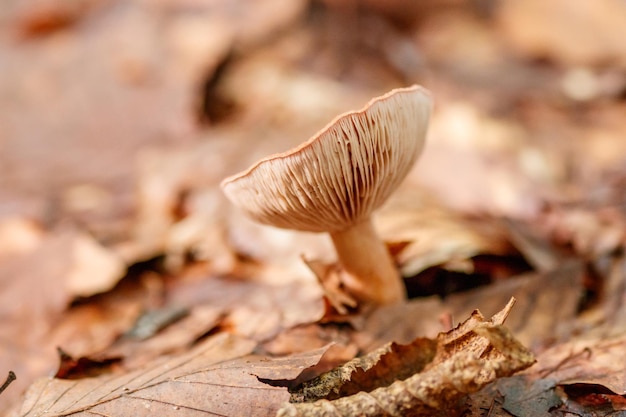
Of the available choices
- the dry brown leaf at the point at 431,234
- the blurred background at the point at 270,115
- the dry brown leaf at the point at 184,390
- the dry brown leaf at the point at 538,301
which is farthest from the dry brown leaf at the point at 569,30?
the dry brown leaf at the point at 184,390

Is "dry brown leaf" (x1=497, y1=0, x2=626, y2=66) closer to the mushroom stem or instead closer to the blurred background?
the blurred background

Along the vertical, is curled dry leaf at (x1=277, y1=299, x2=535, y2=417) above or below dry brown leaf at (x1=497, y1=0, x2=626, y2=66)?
below

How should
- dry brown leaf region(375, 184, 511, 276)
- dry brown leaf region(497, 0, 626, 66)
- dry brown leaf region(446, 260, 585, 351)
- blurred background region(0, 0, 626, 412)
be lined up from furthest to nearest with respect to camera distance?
1. dry brown leaf region(497, 0, 626, 66)
2. blurred background region(0, 0, 626, 412)
3. dry brown leaf region(375, 184, 511, 276)
4. dry brown leaf region(446, 260, 585, 351)

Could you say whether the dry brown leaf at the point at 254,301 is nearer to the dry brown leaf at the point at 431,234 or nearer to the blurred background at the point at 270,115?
the blurred background at the point at 270,115

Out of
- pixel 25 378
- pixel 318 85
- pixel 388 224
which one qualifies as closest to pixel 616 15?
pixel 318 85

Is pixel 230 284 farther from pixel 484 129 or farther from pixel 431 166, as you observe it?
pixel 484 129

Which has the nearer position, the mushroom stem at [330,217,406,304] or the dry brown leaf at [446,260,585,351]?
the dry brown leaf at [446,260,585,351]

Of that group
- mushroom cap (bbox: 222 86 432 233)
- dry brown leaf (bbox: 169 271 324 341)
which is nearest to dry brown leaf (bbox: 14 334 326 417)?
dry brown leaf (bbox: 169 271 324 341)
